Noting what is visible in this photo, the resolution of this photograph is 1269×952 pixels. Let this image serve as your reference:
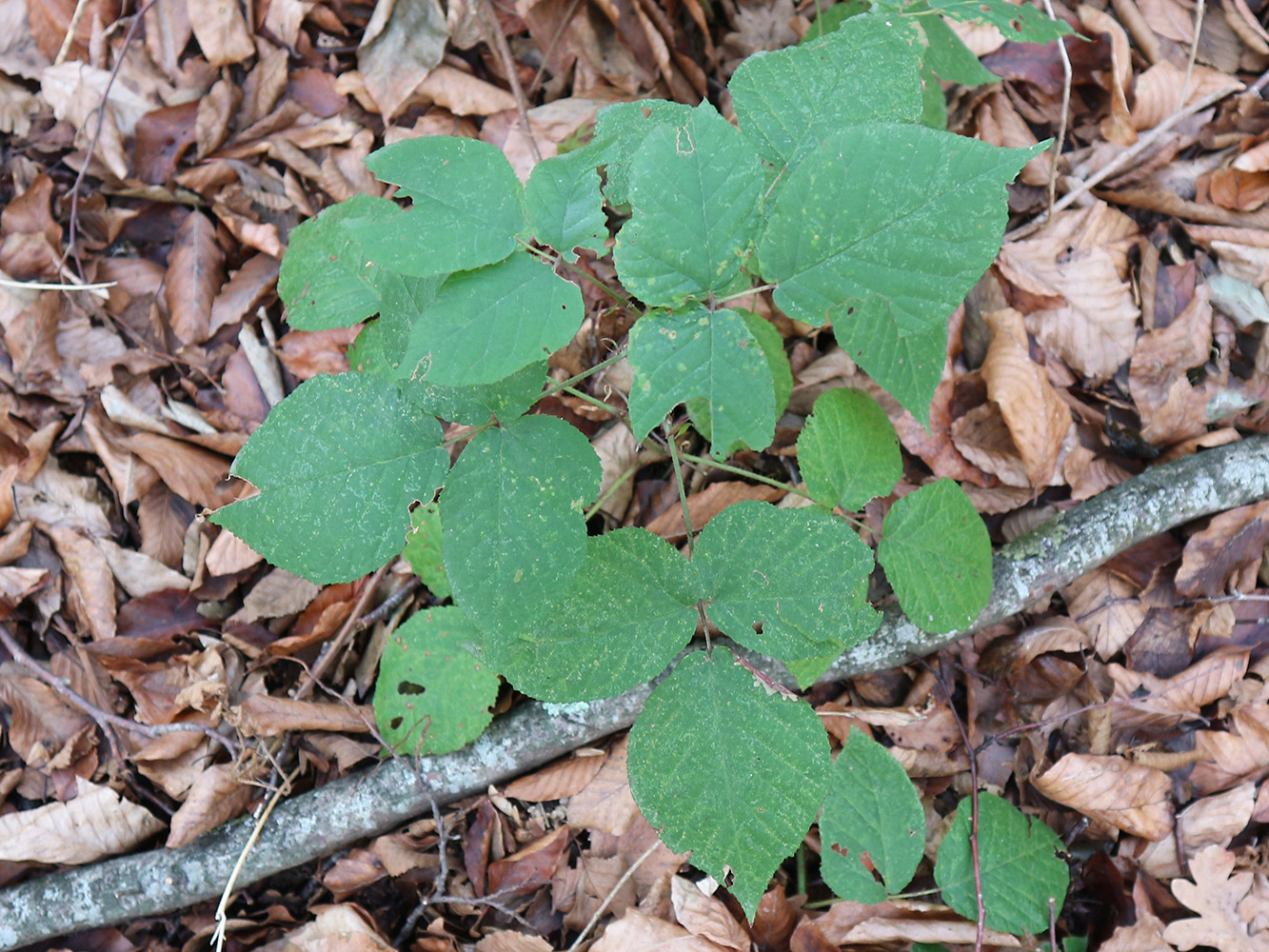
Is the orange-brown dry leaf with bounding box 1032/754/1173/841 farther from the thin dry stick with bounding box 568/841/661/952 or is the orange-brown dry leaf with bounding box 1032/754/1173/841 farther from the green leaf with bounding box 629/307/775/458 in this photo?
the green leaf with bounding box 629/307/775/458

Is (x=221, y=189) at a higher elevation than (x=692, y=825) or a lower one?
higher

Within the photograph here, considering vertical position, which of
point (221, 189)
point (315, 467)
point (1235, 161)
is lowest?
point (1235, 161)

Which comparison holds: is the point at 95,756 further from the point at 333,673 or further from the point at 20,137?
the point at 20,137

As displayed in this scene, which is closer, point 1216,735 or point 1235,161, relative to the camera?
point 1216,735

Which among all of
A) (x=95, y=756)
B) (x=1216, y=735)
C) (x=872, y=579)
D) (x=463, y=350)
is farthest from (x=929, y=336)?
(x=95, y=756)

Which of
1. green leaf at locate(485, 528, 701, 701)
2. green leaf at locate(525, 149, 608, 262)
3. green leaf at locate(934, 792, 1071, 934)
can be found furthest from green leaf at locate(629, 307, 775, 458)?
green leaf at locate(934, 792, 1071, 934)

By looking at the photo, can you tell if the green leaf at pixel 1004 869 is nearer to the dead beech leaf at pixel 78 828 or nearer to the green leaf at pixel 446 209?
the green leaf at pixel 446 209

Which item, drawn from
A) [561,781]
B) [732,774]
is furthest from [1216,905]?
[561,781]
